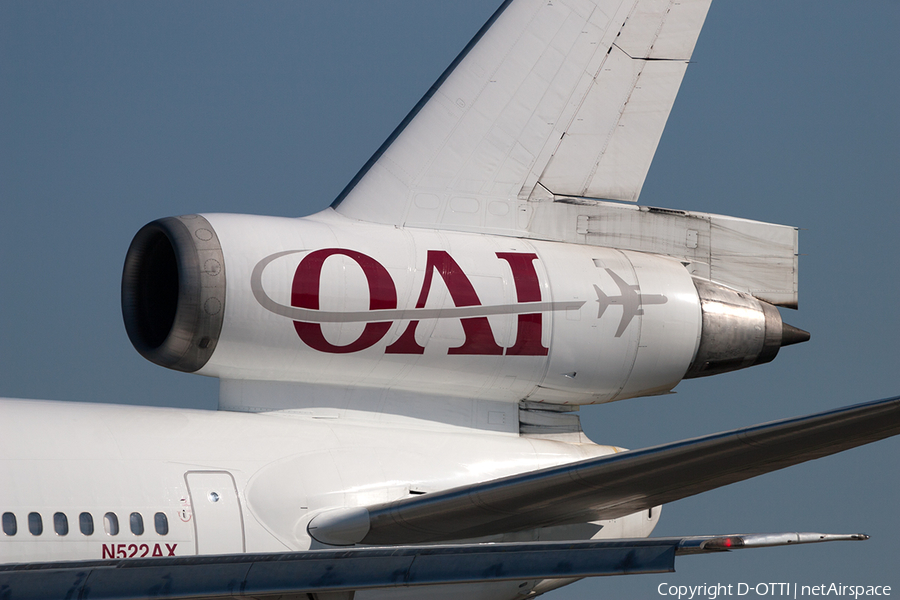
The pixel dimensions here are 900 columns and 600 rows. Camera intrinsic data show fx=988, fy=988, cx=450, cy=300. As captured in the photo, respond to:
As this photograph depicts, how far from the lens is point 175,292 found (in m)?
7.55

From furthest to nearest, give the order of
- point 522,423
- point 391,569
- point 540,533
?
point 522,423, point 540,533, point 391,569

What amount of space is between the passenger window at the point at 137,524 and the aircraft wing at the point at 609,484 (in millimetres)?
1165

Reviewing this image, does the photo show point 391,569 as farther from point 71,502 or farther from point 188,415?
point 188,415

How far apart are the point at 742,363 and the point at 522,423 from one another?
1.95 m

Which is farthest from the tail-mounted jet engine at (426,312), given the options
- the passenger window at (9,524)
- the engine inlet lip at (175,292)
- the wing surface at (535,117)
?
the passenger window at (9,524)

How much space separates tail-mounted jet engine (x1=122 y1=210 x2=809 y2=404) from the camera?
694 centimetres

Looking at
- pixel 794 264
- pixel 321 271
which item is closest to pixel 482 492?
pixel 321 271

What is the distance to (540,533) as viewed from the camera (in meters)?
7.46

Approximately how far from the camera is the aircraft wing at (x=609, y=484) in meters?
5.01

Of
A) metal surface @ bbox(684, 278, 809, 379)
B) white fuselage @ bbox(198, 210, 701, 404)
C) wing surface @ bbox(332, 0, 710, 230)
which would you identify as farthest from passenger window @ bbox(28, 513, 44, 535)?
metal surface @ bbox(684, 278, 809, 379)

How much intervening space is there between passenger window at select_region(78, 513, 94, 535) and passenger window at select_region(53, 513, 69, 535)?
0.08 m

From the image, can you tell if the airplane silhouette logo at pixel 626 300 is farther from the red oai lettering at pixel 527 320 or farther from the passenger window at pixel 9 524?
the passenger window at pixel 9 524

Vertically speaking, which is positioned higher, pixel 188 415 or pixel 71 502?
pixel 188 415

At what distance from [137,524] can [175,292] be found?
77.2 inches
